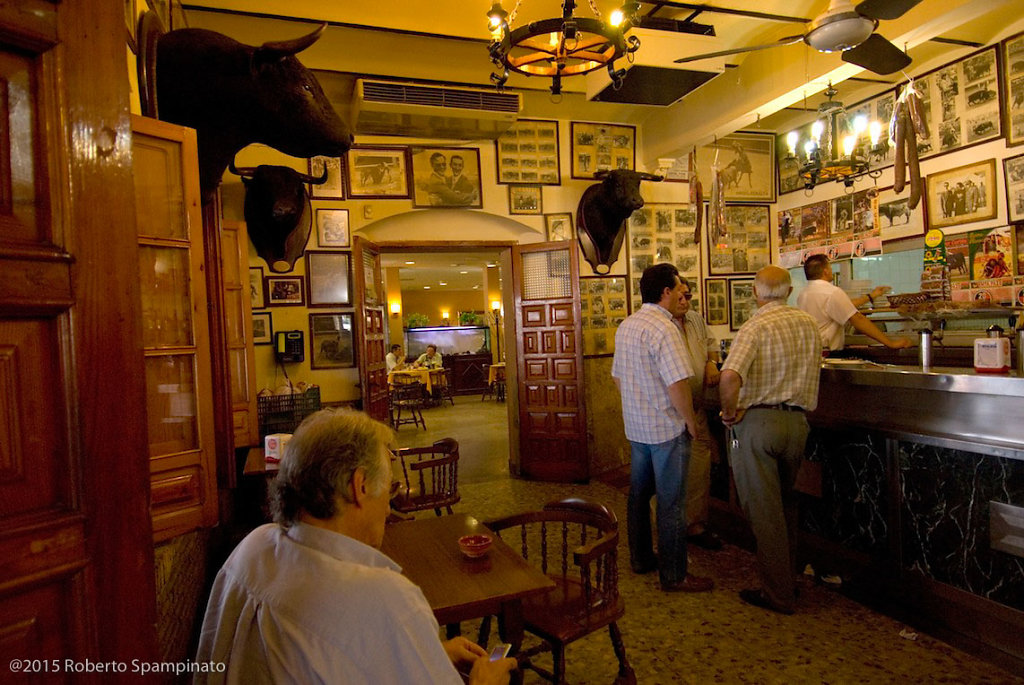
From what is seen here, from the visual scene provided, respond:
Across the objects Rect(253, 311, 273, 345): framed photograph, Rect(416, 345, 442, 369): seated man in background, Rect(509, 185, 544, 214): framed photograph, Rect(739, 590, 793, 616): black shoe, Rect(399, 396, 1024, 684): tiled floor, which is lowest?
Rect(399, 396, 1024, 684): tiled floor

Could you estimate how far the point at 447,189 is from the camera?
6449 mm

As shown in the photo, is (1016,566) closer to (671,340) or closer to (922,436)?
(922,436)

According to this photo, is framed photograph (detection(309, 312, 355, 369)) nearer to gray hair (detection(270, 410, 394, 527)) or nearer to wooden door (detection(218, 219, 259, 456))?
wooden door (detection(218, 219, 259, 456))

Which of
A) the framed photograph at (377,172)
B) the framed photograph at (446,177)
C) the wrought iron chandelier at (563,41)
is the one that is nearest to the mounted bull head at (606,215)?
the framed photograph at (446,177)

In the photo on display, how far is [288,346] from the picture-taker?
5844mm

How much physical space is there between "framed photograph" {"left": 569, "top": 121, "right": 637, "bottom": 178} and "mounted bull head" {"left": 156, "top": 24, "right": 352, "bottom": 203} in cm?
412

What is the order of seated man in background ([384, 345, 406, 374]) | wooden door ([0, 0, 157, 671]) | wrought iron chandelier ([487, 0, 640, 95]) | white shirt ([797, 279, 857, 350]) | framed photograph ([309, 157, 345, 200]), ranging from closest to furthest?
wooden door ([0, 0, 157, 671]) < wrought iron chandelier ([487, 0, 640, 95]) < white shirt ([797, 279, 857, 350]) < framed photograph ([309, 157, 345, 200]) < seated man in background ([384, 345, 406, 374])

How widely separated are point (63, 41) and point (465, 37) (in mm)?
4822

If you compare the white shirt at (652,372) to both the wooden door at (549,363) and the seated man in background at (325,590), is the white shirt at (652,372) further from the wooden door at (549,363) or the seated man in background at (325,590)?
the wooden door at (549,363)

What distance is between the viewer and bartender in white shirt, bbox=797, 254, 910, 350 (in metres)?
4.50

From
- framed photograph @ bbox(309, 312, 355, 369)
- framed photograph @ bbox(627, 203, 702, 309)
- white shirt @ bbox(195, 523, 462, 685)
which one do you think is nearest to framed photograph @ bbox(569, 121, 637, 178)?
framed photograph @ bbox(627, 203, 702, 309)

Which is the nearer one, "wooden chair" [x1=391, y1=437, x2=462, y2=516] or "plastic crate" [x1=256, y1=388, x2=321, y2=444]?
"wooden chair" [x1=391, y1=437, x2=462, y2=516]

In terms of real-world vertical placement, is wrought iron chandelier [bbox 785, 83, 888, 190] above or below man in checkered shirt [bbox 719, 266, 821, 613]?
above

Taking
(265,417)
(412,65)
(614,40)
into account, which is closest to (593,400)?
(265,417)
